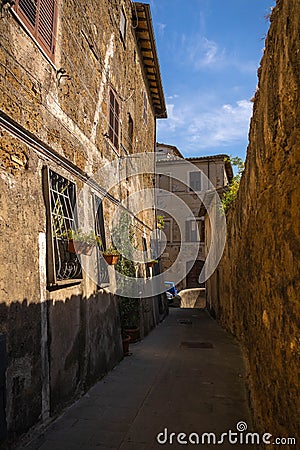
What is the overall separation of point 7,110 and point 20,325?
7.52ft

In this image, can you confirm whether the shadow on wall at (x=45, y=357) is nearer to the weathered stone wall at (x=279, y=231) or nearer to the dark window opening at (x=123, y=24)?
the weathered stone wall at (x=279, y=231)

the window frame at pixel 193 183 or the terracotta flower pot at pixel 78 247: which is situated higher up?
the window frame at pixel 193 183

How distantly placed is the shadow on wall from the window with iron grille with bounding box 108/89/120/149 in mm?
3910

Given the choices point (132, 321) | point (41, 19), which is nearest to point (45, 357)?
point (41, 19)

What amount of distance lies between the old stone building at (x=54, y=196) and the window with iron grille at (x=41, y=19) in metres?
0.01

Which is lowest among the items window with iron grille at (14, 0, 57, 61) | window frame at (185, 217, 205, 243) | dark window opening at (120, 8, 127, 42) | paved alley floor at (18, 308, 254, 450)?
Answer: paved alley floor at (18, 308, 254, 450)

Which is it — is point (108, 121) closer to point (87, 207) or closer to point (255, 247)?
point (87, 207)

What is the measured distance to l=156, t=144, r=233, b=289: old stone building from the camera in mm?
26109

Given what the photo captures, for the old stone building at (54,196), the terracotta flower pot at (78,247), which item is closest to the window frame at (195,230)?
the old stone building at (54,196)

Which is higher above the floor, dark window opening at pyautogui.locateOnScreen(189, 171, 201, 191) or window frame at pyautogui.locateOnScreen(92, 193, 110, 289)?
dark window opening at pyautogui.locateOnScreen(189, 171, 201, 191)

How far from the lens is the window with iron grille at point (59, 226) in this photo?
164 inches

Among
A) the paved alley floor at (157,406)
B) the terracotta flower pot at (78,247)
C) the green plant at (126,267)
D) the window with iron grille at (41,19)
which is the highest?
the window with iron grille at (41,19)

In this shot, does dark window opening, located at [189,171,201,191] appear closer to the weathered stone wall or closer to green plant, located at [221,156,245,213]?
green plant, located at [221,156,245,213]

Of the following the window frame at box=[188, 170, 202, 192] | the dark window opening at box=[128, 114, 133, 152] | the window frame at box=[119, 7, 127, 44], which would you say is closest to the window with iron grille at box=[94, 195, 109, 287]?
the dark window opening at box=[128, 114, 133, 152]
